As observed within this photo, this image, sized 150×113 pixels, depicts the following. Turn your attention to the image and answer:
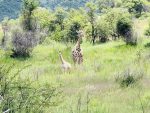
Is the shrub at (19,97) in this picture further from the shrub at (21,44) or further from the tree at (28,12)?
the tree at (28,12)

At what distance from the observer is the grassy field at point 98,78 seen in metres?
10.6

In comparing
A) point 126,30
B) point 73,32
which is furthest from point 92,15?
point 126,30

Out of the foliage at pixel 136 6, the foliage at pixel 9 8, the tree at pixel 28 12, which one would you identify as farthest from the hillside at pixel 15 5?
the tree at pixel 28 12

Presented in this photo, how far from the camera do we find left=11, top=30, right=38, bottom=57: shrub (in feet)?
84.2

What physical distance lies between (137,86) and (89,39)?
1983cm

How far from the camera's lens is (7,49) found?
26.1 m

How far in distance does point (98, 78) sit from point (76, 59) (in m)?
4.51

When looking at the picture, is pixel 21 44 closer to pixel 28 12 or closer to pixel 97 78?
pixel 28 12

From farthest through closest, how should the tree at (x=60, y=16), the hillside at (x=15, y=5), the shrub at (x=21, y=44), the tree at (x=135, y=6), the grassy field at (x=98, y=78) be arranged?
the hillside at (x=15, y=5)
the tree at (x=135, y=6)
the tree at (x=60, y=16)
the shrub at (x=21, y=44)
the grassy field at (x=98, y=78)

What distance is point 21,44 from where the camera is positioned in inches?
1021

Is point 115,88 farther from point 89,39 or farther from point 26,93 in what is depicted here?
point 89,39

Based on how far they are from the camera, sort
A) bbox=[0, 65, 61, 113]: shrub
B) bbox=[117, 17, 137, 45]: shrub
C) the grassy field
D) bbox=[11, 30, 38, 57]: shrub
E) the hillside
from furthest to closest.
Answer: the hillside → bbox=[117, 17, 137, 45]: shrub → bbox=[11, 30, 38, 57]: shrub → the grassy field → bbox=[0, 65, 61, 113]: shrub

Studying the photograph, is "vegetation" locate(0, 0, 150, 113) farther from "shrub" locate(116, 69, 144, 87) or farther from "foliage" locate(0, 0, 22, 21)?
"foliage" locate(0, 0, 22, 21)

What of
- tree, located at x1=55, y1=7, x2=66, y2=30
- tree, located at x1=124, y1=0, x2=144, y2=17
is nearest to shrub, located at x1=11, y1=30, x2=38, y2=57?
tree, located at x1=55, y1=7, x2=66, y2=30
